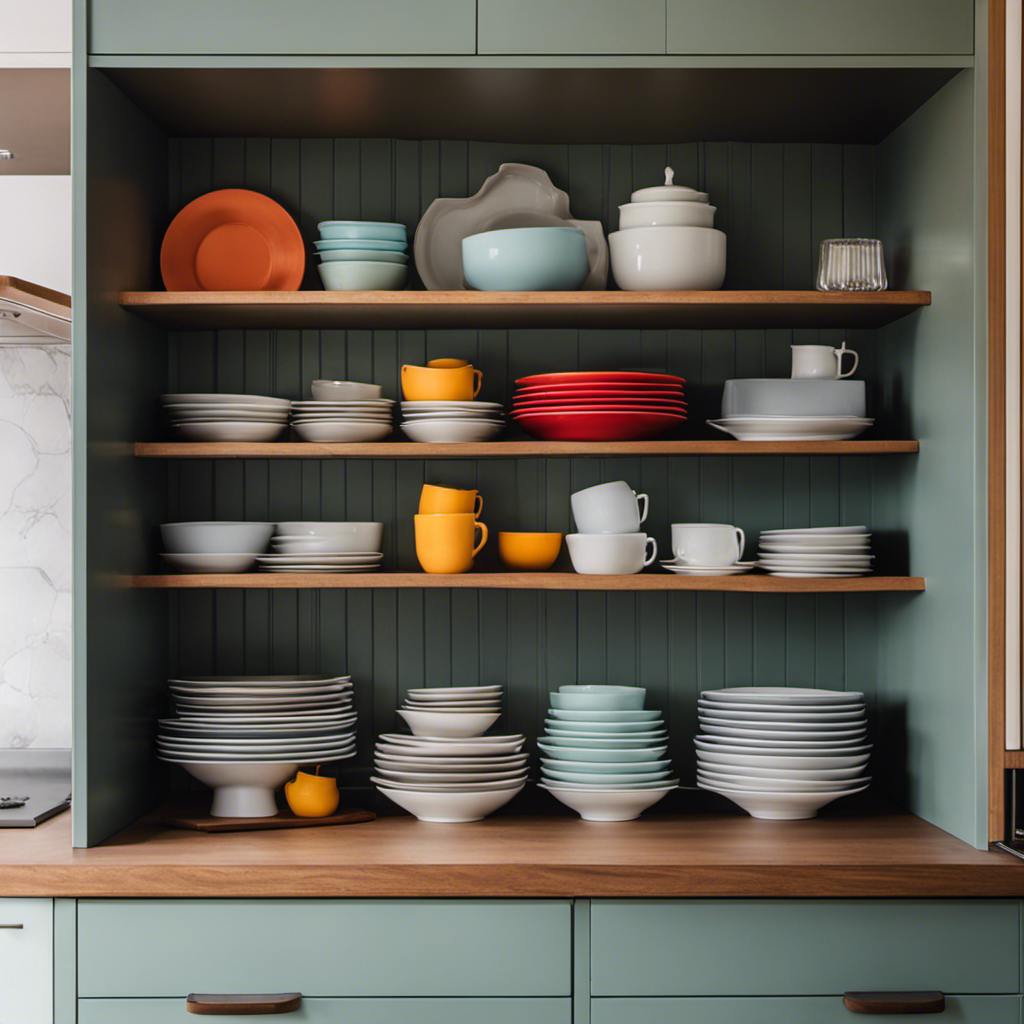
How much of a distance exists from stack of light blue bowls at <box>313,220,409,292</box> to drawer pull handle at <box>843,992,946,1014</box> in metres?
1.38

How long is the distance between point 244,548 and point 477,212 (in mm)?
784

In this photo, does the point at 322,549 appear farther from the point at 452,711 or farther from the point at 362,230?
the point at 362,230

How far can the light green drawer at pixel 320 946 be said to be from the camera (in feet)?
5.18

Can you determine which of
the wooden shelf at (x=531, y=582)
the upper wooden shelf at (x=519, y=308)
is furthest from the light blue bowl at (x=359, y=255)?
the wooden shelf at (x=531, y=582)

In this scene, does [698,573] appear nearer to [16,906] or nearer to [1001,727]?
[1001,727]

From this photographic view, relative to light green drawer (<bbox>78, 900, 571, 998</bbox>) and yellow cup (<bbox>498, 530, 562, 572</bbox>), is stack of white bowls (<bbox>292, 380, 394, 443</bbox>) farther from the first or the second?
light green drawer (<bbox>78, 900, 571, 998</bbox>)

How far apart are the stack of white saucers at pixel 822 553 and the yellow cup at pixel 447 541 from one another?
1.73 feet

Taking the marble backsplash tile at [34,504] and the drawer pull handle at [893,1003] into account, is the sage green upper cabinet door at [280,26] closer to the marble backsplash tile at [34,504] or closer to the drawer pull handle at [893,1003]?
the marble backsplash tile at [34,504]

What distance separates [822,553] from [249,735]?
106 centimetres

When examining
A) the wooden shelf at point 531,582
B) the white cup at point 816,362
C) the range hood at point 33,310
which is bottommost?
the wooden shelf at point 531,582

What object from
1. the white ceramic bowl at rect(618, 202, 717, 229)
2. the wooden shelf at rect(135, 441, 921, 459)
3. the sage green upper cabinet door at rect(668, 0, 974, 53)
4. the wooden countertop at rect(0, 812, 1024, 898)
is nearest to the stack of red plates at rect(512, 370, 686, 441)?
the wooden shelf at rect(135, 441, 921, 459)

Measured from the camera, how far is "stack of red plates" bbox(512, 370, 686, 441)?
73.5 inches

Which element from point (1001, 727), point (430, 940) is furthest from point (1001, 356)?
point (430, 940)

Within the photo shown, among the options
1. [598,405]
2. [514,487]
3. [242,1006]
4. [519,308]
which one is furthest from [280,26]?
[242,1006]
